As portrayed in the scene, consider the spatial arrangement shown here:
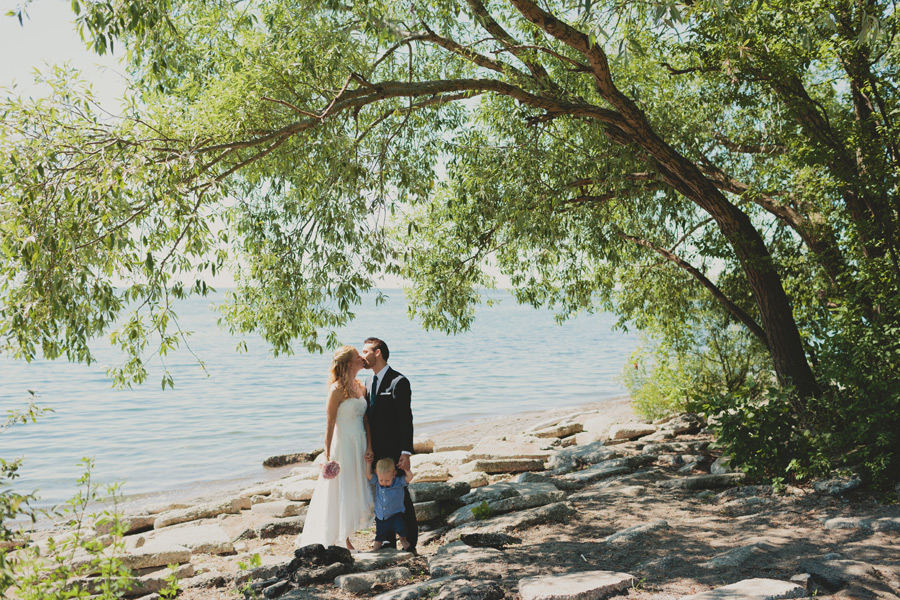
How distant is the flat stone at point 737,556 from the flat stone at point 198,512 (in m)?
7.25

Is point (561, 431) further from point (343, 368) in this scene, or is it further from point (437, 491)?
point (343, 368)

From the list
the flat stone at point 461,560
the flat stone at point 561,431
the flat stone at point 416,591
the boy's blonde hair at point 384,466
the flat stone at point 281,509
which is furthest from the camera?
the flat stone at point 561,431

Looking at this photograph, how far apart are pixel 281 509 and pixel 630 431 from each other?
22.8ft

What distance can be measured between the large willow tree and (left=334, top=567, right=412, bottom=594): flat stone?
2.89 m

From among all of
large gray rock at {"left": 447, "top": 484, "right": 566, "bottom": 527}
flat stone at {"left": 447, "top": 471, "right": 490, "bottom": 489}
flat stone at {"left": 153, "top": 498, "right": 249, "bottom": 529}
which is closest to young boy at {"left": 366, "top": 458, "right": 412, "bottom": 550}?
large gray rock at {"left": 447, "top": 484, "right": 566, "bottom": 527}

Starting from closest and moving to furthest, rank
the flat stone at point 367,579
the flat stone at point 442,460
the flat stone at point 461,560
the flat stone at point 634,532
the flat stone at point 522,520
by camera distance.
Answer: the flat stone at point 367,579 < the flat stone at point 461,560 < the flat stone at point 634,532 < the flat stone at point 522,520 < the flat stone at point 442,460

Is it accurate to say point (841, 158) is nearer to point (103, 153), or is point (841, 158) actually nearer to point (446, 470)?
point (446, 470)

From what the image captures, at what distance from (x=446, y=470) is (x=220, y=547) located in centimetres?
382

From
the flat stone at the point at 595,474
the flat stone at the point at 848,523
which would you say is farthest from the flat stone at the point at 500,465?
the flat stone at the point at 848,523

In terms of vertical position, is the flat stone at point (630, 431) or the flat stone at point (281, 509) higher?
the flat stone at point (630, 431)

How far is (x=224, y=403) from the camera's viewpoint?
23031mm

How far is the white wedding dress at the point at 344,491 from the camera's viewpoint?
22.3 feet

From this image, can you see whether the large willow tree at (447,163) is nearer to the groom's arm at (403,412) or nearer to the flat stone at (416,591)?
the groom's arm at (403,412)

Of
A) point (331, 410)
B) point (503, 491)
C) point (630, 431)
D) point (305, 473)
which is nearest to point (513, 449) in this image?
point (630, 431)
